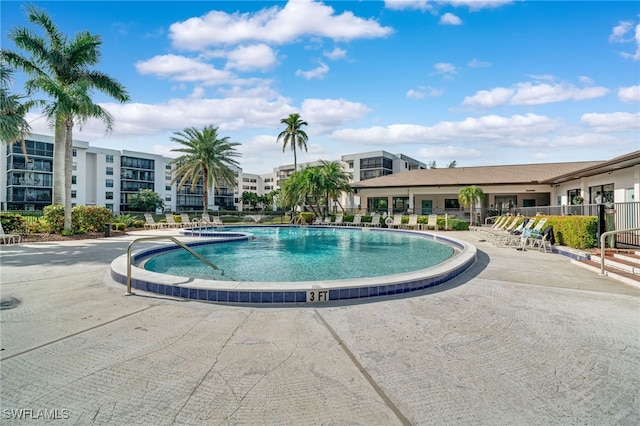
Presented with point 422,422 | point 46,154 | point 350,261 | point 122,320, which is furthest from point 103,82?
point 46,154

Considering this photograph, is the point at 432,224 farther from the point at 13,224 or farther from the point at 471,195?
the point at 13,224

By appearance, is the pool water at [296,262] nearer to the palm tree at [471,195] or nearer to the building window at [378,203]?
the palm tree at [471,195]

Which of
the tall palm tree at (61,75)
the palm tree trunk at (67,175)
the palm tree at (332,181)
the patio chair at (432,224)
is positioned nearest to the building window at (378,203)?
the palm tree at (332,181)

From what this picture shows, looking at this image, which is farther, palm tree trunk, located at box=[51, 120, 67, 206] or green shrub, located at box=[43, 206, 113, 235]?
palm tree trunk, located at box=[51, 120, 67, 206]

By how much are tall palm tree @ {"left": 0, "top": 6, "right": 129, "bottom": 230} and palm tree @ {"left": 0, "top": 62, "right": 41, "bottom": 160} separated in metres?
0.68

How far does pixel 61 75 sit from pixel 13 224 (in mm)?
7890

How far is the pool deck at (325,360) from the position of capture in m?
2.39

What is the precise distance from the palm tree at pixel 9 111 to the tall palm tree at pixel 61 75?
2.23 ft

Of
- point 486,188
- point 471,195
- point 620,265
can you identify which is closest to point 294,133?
point 471,195

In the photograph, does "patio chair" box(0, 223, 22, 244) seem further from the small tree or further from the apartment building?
the small tree

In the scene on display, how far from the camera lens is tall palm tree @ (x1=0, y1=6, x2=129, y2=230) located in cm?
1524

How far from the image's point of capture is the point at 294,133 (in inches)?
1511

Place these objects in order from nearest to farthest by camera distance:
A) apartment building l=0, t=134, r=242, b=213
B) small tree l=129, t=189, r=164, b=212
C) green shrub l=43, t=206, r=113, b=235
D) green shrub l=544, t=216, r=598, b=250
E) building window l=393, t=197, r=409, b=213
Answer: green shrub l=544, t=216, r=598, b=250 → green shrub l=43, t=206, r=113, b=235 → building window l=393, t=197, r=409, b=213 → apartment building l=0, t=134, r=242, b=213 → small tree l=129, t=189, r=164, b=212

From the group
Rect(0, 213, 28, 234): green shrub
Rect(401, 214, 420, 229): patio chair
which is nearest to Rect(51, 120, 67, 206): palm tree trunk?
Rect(0, 213, 28, 234): green shrub
